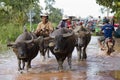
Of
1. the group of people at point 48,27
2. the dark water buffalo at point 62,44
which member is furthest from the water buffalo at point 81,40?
the dark water buffalo at point 62,44

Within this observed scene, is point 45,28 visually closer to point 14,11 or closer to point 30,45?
point 30,45

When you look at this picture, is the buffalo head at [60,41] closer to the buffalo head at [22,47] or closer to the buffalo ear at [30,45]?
the buffalo ear at [30,45]

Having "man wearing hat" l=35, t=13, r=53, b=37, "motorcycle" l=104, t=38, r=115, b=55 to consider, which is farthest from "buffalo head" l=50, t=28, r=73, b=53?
"motorcycle" l=104, t=38, r=115, b=55

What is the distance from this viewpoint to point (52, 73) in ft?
40.0

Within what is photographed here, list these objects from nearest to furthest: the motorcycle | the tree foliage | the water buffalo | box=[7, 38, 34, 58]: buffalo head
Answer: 1. box=[7, 38, 34, 58]: buffalo head
2. the water buffalo
3. the motorcycle
4. the tree foliage

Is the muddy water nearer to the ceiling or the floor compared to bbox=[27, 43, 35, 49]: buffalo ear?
nearer to the floor

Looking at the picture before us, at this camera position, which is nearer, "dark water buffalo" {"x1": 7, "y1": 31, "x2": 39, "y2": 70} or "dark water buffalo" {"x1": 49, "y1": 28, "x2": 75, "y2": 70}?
"dark water buffalo" {"x1": 7, "y1": 31, "x2": 39, "y2": 70}

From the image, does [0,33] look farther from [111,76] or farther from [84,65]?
[111,76]

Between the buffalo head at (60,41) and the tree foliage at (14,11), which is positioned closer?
the buffalo head at (60,41)

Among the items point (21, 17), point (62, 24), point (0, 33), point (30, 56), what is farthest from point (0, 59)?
point (21, 17)

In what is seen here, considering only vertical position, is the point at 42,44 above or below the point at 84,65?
above

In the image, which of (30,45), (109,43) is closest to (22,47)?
(30,45)

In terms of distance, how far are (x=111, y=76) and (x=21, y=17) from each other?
76.8 ft

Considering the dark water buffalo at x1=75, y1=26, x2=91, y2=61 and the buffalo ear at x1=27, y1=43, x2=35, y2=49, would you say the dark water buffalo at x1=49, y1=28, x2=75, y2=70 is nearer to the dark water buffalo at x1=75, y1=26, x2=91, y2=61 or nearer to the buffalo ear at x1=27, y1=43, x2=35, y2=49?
the buffalo ear at x1=27, y1=43, x2=35, y2=49
